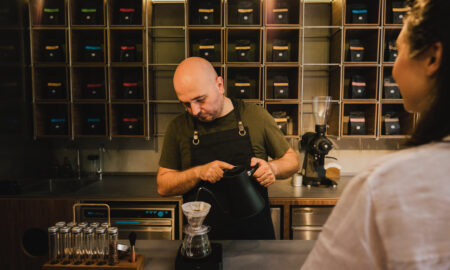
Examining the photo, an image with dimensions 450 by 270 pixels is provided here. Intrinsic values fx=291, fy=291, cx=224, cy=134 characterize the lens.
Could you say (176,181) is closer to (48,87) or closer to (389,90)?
(48,87)

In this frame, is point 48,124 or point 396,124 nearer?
point 396,124

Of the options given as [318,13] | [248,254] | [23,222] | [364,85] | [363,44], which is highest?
[318,13]

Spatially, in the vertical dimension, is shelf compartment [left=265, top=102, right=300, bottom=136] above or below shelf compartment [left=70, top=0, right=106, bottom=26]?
below

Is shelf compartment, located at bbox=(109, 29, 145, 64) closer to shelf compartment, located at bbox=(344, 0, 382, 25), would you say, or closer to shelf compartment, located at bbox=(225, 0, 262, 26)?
shelf compartment, located at bbox=(225, 0, 262, 26)

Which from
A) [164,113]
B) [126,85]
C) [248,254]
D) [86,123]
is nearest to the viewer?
[248,254]

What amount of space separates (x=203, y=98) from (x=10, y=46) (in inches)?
87.8

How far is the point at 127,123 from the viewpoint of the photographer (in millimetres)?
2805

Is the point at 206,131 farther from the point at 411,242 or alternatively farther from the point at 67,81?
the point at 67,81

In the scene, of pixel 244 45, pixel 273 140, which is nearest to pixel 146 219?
pixel 273 140

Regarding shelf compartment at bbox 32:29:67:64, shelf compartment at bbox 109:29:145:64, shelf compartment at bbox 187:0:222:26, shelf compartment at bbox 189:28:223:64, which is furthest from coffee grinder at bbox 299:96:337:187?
shelf compartment at bbox 32:29:67:64

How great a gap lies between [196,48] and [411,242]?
2.80 meters

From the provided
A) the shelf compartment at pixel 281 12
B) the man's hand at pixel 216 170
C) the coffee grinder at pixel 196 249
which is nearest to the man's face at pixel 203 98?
the man's hand at pixel 216 170

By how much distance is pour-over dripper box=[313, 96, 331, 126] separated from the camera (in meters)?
2.79

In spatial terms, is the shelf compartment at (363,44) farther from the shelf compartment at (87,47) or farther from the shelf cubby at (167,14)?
the shelf compartment at (87,47)
